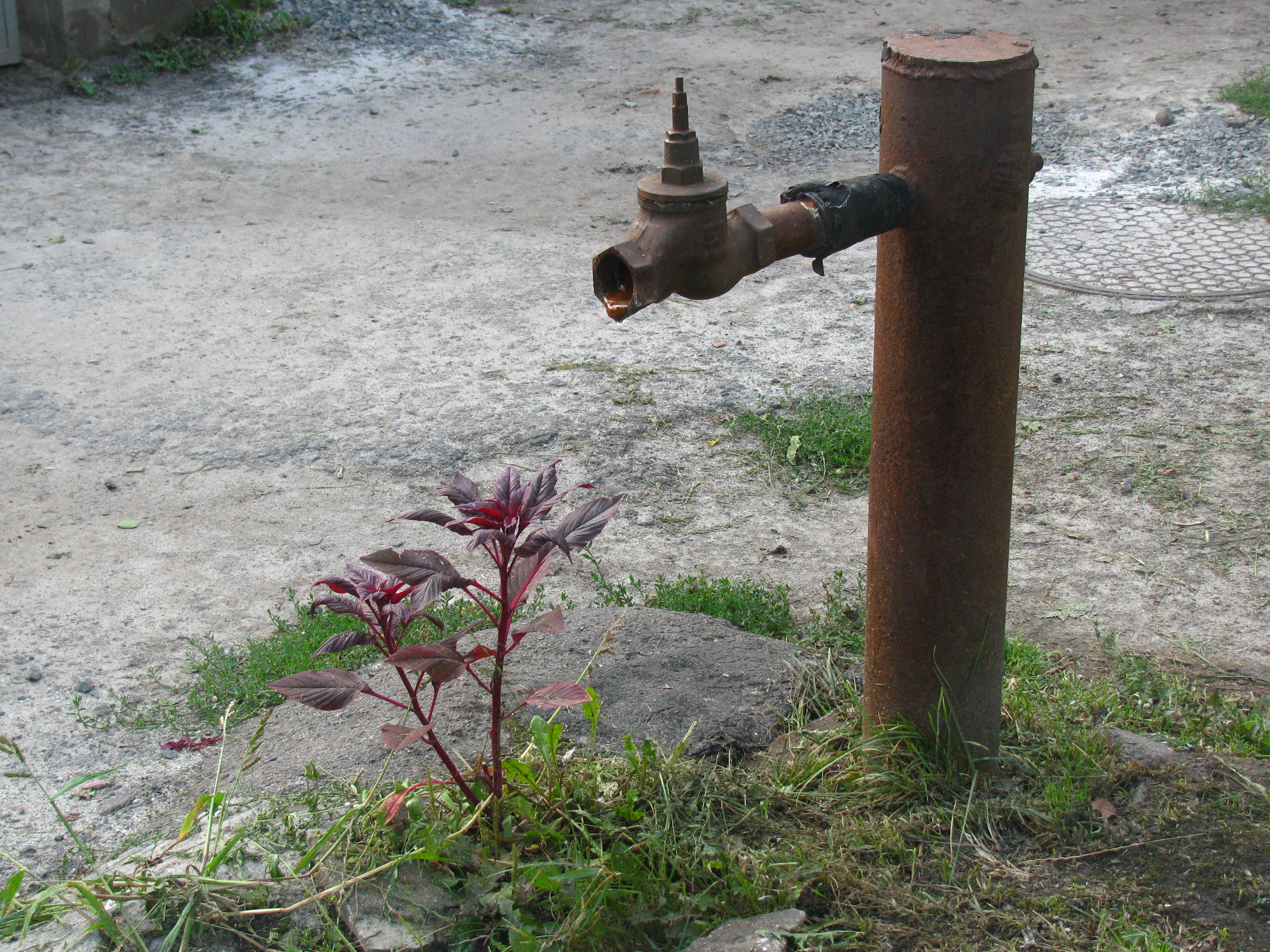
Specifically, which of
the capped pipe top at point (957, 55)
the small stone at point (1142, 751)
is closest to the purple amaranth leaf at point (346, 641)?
the capped pipe top at point (957, 55)

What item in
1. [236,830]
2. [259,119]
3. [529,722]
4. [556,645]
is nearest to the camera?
[236,830]

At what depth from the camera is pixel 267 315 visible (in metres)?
4.54

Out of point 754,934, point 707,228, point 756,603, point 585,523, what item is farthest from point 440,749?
point 756,603

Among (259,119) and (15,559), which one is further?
(259,119)

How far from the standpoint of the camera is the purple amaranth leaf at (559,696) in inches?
65.6

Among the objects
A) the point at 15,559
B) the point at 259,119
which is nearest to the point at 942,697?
the point at 15,559

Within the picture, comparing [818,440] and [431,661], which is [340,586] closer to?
[431,661]

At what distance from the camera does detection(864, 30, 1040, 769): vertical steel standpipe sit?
1657 mm

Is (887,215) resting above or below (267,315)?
above

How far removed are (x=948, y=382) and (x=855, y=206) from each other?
1.07 feet

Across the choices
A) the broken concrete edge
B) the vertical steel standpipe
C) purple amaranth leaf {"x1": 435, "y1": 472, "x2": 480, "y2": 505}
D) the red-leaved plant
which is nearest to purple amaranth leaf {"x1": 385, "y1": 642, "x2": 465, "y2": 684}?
the red-leaved plant

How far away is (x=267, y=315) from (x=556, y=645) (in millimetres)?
2684

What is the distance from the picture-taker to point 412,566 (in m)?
1.71

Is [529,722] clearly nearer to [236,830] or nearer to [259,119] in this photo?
[236,830]
